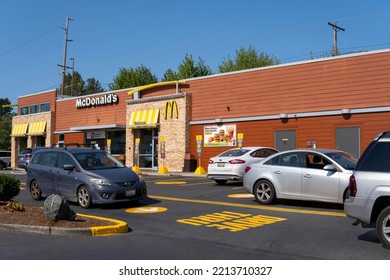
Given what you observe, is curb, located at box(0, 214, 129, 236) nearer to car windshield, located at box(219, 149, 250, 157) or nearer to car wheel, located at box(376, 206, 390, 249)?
car wheel, located at box(376, 206, 390, 249)

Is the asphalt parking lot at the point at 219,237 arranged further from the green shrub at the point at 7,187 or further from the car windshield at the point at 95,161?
the green shrub at the point at 7,187

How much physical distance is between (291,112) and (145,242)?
644 inches

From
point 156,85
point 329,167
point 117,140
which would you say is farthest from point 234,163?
point 117,140

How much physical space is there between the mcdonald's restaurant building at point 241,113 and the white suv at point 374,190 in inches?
527

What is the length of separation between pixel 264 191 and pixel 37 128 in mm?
32978

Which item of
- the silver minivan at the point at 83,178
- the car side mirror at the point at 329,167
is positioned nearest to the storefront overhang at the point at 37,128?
the silver minivan at the point at 83,178

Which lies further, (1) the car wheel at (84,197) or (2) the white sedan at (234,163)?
(2) the white sedan at (234,163)

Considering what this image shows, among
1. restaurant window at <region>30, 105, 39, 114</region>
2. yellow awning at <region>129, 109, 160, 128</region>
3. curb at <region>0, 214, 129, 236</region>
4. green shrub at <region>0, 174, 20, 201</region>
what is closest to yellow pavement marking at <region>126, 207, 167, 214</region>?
curb at <region>0, 214, 129, 236</region>

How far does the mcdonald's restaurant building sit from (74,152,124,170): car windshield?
12140mm

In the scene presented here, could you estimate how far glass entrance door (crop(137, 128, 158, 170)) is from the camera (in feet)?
97.1

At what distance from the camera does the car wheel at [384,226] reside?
6.51 m

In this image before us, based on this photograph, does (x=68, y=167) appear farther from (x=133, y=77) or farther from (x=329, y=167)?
(x=133, y=77)

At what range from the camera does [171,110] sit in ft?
92.0
